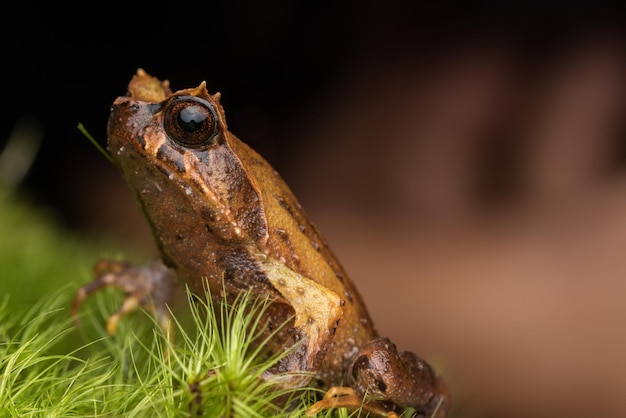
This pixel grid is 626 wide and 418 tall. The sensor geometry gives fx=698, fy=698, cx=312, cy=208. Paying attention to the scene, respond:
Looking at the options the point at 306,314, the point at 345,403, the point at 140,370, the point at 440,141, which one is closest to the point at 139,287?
the point at 140,370

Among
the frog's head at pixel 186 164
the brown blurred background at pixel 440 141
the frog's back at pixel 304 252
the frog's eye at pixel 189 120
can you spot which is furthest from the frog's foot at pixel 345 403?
the brown blurred background at pixel 440 141

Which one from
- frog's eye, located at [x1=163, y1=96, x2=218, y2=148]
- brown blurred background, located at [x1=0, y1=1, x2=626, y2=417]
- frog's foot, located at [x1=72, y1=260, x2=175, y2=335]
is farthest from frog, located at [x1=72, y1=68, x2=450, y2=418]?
brown blurred background, located at [x1=0, y1=1, x2=626, y2=417]

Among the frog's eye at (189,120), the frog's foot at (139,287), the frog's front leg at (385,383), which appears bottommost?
the frog's foot at (139,287)

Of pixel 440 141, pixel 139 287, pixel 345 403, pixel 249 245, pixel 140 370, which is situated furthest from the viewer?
pixel 440 141

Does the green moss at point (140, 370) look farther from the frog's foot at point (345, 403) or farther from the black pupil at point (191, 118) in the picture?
the black pupil at point (191, 118)

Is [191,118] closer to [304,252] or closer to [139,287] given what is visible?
[304,252]

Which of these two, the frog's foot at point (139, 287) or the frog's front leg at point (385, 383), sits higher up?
the frog's front leg at point (385, 383)

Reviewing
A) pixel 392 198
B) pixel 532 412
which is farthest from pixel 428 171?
pixel 532 412
